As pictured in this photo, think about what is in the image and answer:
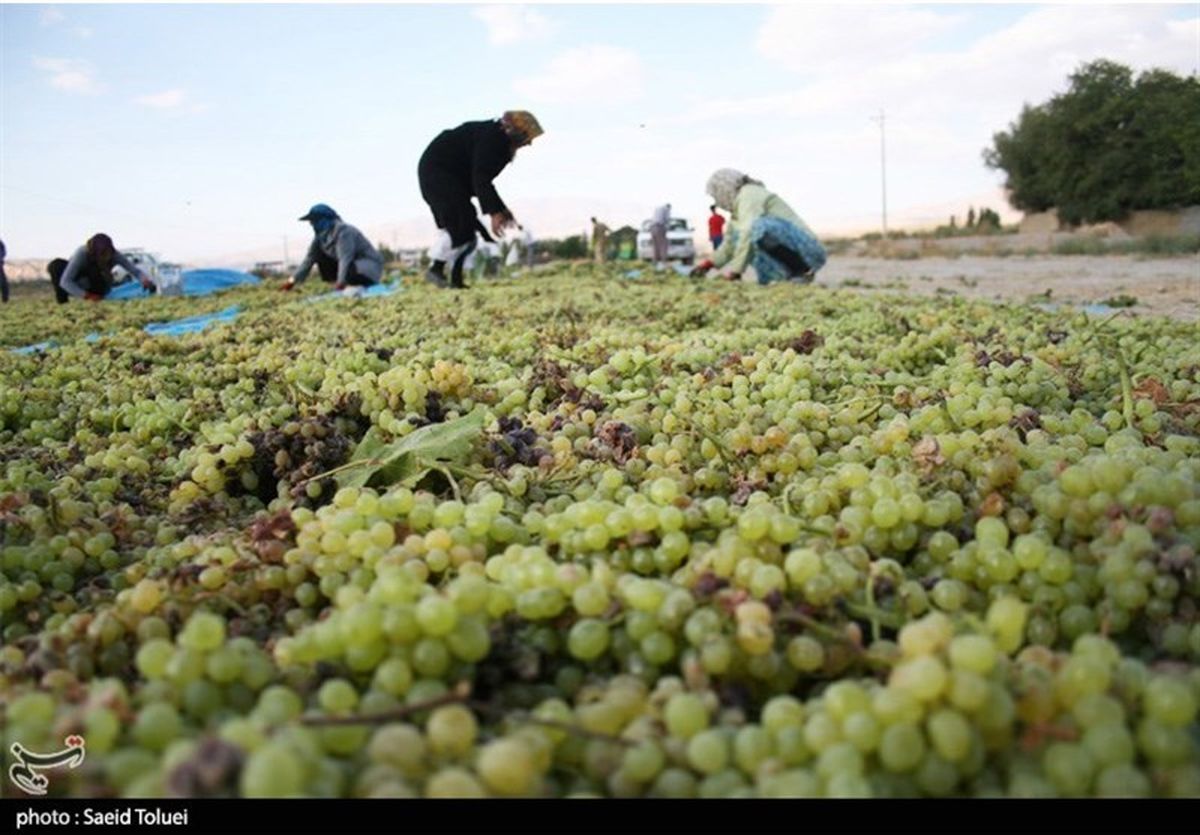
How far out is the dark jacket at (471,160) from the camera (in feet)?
29.5

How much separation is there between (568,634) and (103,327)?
23.9 ft

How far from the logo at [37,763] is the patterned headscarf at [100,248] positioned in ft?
39.0

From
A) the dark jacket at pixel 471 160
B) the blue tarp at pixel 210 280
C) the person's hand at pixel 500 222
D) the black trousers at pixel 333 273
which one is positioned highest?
the dark jacket at pixel 471 160

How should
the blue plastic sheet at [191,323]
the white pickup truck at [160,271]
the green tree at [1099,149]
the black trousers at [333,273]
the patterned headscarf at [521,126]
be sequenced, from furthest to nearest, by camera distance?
the green tree at [1099,149], the white pickup truck at [160,271], the black trousers at [333,273], the patterned headscarf at [521,126], the blue plastic sheet at [191,323]

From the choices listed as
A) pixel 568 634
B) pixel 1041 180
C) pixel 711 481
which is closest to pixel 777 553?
pixel 568 634

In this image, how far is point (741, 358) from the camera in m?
3.01

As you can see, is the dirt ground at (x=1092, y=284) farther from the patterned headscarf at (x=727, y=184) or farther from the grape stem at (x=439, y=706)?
the grape stem at (x=439, y=706)

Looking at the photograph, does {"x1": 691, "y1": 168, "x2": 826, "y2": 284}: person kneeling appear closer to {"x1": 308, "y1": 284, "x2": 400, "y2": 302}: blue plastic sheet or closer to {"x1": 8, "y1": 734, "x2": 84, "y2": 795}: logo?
{"x1": 308, "y1": 284, "x2": 400, "y2": 302}: blue plastic sheet

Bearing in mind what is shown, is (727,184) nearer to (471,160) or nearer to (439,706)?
(471,160)

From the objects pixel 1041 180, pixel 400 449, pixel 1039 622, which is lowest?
pixel 1039 622

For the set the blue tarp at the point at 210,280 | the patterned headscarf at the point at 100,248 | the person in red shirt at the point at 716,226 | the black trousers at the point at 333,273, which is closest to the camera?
the black trousers at the point at 333,273

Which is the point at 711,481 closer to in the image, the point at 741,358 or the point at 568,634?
the point at 568,634

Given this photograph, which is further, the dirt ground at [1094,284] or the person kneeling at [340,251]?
the person kneeling at [340,251]

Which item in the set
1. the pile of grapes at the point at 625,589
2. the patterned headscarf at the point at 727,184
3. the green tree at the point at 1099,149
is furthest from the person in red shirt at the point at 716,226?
the pile of grapes at the point at 625,589
